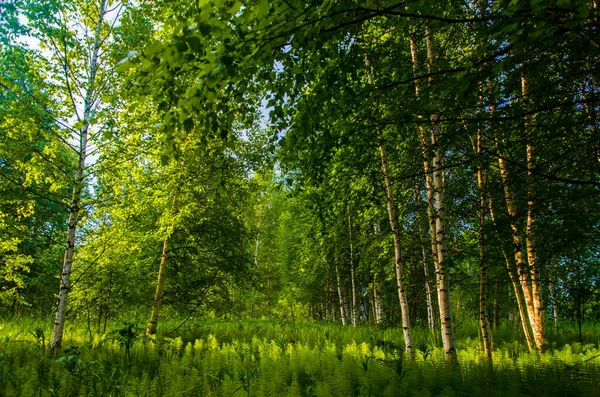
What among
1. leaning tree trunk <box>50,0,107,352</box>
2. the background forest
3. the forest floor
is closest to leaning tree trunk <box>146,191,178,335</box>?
the background forest

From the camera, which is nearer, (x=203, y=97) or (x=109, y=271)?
(x=203, y=97)

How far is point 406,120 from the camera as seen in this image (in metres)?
2.91

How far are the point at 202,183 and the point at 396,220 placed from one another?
5.12 m

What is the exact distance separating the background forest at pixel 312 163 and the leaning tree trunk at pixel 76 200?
4 cm

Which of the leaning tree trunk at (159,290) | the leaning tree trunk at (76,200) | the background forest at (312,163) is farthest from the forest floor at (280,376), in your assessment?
the leaning tree trunk at (159,290)

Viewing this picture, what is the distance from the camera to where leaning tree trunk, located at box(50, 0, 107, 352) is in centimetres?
656

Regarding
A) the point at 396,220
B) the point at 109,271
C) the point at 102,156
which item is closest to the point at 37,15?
the point at 102,156

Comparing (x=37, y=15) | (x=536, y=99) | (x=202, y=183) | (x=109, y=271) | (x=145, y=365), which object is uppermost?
(x=37, y=15)

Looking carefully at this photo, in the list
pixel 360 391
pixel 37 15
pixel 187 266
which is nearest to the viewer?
pixel 360 391

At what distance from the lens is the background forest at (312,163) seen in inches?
95.3

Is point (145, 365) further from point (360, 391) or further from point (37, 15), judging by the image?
point (37, 15)

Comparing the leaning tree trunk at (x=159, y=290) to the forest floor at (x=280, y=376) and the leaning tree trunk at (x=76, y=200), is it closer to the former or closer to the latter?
the forest floor at (x=280, y=376)

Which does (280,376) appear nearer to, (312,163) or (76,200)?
(312,163)

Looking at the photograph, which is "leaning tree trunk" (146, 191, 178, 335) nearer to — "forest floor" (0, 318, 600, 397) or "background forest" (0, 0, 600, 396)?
"background forest" (0, 0, 600, 396)
